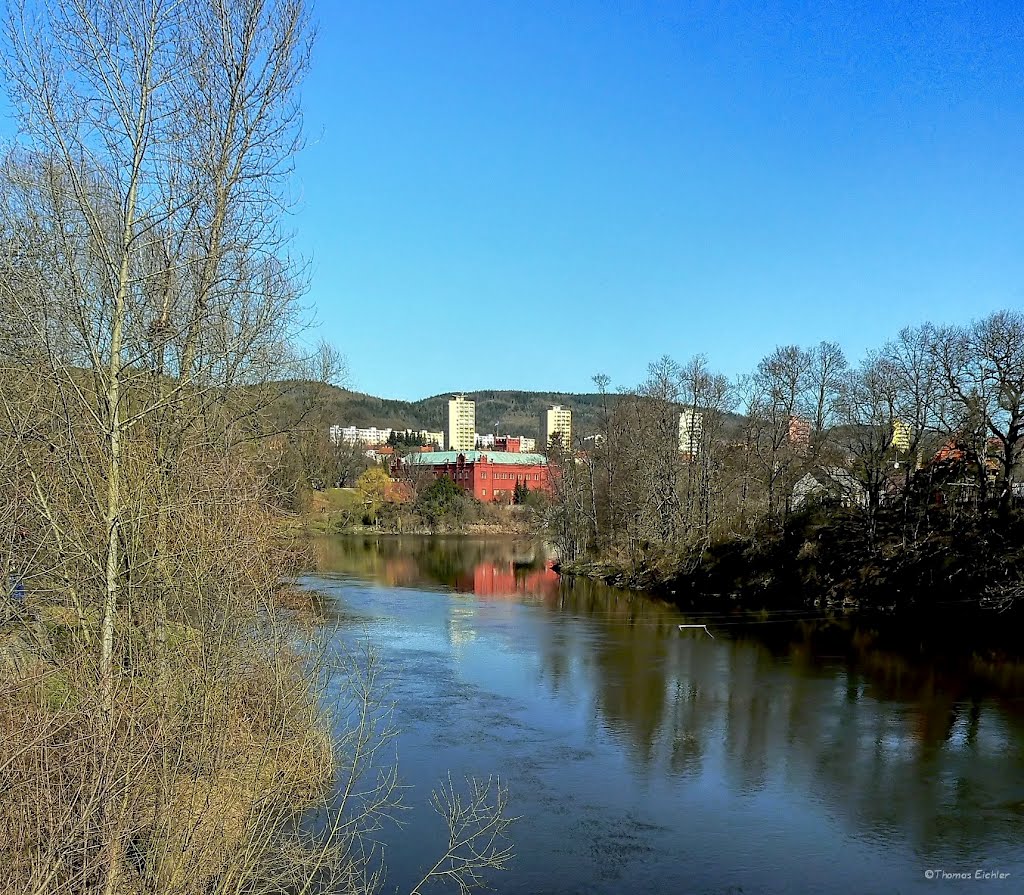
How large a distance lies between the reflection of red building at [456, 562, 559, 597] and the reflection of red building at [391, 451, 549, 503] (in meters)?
40.3

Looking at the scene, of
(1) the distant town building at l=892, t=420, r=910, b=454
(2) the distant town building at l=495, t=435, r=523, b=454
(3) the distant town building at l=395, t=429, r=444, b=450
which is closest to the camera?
(1) the distant town building at l=892, t=420, r=910, b=454

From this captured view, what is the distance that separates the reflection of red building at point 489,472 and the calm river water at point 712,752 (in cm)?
6104

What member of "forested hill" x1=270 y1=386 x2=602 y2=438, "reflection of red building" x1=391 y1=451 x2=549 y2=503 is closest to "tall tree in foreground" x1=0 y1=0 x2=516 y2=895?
"reflection of red building" x1=391 y1=451 x2=549 y2=503

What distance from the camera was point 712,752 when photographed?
13375 mm

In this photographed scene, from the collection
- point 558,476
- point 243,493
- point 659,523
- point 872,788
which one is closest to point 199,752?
point 243,493

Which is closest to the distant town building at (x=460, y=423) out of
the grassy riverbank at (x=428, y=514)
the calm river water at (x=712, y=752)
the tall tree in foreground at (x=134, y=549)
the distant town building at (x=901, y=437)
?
the grassy riverbank at (x=428, y=514)

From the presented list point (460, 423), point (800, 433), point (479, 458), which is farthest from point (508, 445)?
point (800, 433)

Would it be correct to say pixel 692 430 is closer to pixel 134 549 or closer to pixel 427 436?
pixel 134 549

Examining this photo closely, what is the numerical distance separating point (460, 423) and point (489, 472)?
7969 centimetres

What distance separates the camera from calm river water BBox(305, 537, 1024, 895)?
9453 mm

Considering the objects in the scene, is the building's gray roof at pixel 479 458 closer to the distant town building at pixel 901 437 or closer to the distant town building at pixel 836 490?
the distant town building at pixel 901 437

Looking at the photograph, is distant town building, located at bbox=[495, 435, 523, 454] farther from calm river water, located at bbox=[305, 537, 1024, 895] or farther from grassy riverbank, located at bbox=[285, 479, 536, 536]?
calm river water, located at bbox=[305, 537, 1024, 895]

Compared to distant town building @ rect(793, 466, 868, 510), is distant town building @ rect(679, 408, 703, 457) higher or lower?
higher

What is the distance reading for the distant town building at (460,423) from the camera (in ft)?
527
